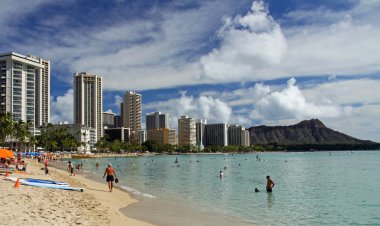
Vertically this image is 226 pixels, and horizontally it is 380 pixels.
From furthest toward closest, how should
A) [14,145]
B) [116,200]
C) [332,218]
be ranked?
[14,145] < [116,200] < [332,218]

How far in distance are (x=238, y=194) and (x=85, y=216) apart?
17646 mm

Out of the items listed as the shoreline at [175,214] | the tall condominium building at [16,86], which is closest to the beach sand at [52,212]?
the shoreline at [175,214]

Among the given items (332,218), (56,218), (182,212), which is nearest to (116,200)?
(182,212)

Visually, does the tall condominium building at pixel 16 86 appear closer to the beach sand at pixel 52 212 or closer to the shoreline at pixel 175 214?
the shoreline at pixel 175 214

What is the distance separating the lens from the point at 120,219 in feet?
53.6

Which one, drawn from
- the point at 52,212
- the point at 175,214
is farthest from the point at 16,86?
the point at 52,212

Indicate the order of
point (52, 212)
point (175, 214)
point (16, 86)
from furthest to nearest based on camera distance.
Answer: point (16, 86), point (175, 214), point (52, 212)

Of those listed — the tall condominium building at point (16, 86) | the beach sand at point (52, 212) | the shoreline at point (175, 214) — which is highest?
the tall condominium building at point (16, 86)

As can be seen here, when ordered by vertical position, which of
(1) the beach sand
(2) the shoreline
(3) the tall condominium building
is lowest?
(2) the shoreline

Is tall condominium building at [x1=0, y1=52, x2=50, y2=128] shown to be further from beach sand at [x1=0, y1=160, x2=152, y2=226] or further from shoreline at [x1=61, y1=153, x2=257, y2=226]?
beach sand at [x1=0, y1=160, x2=152, y2=226]

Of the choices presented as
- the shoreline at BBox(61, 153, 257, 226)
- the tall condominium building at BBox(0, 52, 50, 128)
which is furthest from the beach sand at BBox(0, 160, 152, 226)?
the tall condominium building at BBox(0, 52, 50, 128)

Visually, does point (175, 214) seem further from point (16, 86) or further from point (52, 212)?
point (16, 86)

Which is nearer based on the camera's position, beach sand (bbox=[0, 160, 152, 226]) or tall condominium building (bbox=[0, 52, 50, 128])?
beach sand (bbox=[0, 160, 152, 226])

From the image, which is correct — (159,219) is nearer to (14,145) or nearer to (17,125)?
(17,125)
